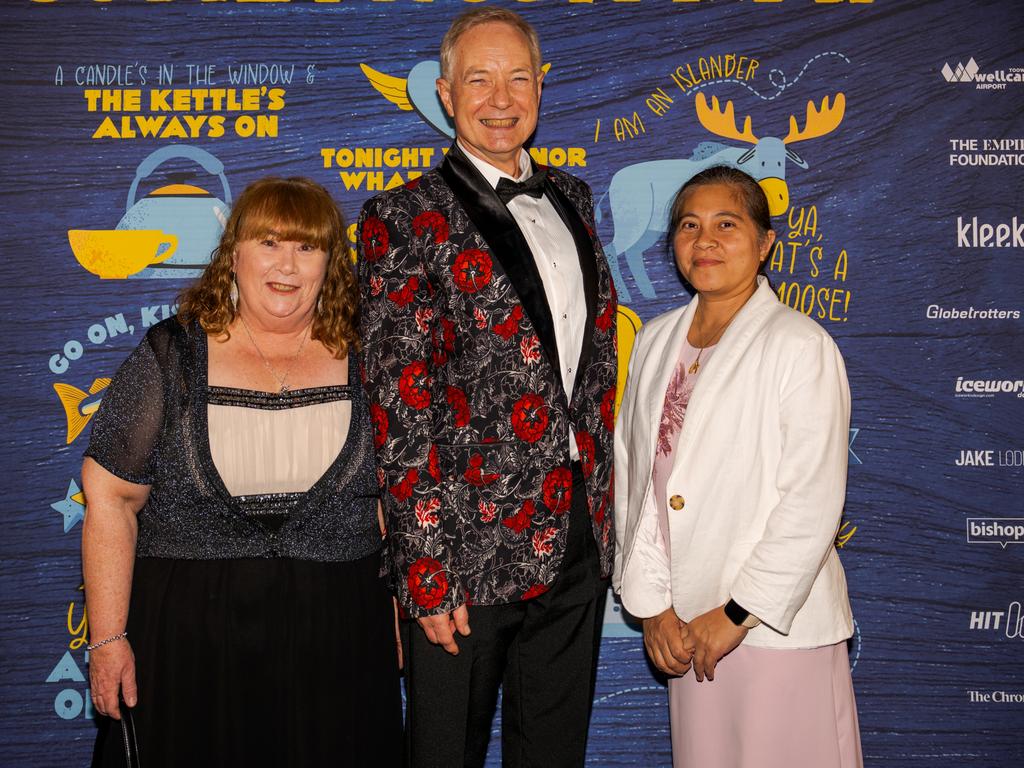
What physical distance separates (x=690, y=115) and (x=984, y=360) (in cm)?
125

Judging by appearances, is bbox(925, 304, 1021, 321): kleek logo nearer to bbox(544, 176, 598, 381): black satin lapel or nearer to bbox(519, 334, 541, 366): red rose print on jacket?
bbox(544, 176, 598, 381): black satin lapel

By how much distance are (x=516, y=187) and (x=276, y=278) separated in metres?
0.59

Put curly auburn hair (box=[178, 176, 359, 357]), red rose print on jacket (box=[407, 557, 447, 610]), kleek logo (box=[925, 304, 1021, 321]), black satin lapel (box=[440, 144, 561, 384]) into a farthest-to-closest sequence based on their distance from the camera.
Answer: kleek logo (box=[925, 304, 1021, 321])
curly auburn hair (box=[178, 176, 359, 357])
black satin lapel (box=[440, 144, 561, 384])
red rose print on jacket (box=[407, 557, 447, 610])

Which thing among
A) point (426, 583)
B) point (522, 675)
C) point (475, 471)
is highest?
point (475, 471)

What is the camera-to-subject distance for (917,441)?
2.82 meters

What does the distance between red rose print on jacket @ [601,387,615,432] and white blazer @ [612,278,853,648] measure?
0.37ft

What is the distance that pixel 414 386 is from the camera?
71.6 inches

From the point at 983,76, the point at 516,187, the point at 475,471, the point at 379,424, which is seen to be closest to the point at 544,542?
the point at 475,471

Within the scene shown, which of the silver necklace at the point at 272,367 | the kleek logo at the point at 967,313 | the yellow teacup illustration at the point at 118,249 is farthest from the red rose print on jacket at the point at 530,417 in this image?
the kleek logo at the point at 967,313

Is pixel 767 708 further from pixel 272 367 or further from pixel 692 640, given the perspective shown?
pixel 272 367

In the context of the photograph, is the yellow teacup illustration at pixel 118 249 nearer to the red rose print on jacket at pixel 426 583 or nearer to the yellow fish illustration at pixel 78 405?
the yellow fish illustration at pixel 78 405

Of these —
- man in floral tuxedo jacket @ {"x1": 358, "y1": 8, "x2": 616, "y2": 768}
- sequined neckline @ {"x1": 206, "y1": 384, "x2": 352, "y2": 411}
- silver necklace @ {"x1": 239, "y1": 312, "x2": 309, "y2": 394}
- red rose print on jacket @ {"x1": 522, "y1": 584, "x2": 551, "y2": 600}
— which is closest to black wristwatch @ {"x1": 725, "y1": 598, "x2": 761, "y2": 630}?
man in floral tuxedo jacket @ {"x1": 358, "y1": 8, "x2": 616, "y2": 768}

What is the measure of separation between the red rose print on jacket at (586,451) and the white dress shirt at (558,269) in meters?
0.02

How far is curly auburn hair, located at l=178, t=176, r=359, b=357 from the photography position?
78.9 inches
